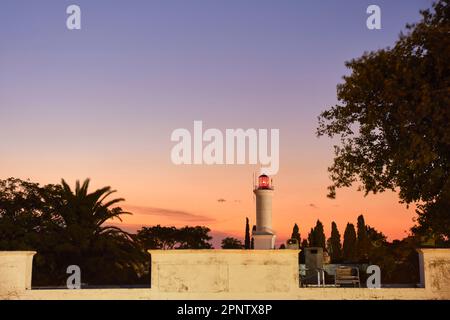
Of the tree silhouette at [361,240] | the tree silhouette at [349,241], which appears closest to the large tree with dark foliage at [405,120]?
the tree silhouette at [361,240]

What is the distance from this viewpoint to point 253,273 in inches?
708

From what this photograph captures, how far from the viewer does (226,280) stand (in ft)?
58.9

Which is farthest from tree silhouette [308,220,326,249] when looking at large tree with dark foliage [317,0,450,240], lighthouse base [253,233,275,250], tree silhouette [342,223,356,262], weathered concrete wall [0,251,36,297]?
weathered concrete wall [0,251,36,297]

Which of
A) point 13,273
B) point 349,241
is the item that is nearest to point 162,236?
point 349,241

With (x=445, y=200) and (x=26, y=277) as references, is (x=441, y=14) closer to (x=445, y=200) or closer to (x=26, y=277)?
(x=445, y=200)

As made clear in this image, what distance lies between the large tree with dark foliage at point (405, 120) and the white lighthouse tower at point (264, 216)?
7.81 metres

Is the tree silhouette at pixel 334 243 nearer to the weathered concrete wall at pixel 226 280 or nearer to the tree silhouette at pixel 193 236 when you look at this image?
the tree silhouette at pixel 193 236

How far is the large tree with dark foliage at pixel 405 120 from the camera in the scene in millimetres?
17766

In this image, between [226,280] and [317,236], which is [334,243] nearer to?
[317,236]

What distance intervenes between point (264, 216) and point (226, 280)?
36.4ft
